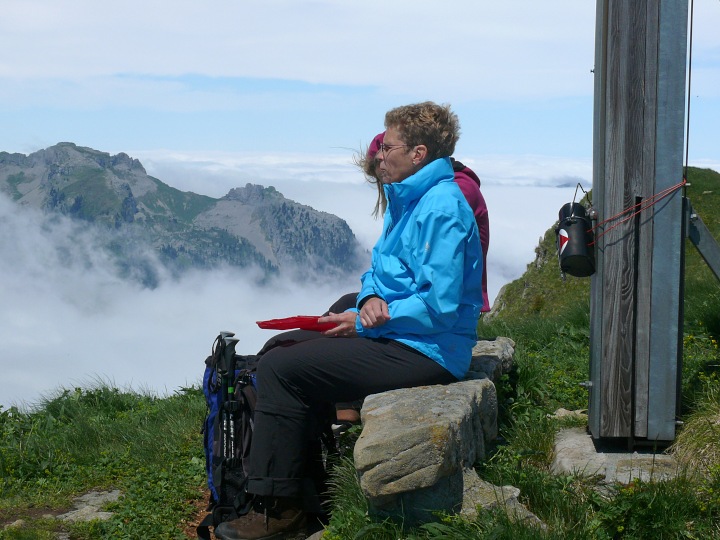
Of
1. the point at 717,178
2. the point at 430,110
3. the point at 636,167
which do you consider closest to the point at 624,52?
the point at 636,167

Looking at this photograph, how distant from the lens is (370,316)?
4.38m

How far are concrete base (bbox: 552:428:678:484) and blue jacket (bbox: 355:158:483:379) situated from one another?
2.65 ft

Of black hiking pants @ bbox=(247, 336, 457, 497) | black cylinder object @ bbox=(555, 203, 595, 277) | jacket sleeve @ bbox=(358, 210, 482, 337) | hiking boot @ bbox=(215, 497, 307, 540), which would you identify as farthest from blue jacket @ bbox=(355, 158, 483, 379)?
hiking boot @ bbox=(215, 497, 307, 540)

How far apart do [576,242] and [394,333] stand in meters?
1.20

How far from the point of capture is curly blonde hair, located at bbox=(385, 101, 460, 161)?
461 cm

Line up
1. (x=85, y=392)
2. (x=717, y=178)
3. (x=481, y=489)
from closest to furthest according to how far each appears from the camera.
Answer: (x=481, y=489)
(x=85, y=392)
(x=717, y=178)

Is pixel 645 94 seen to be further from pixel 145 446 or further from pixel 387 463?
pixel 145 446

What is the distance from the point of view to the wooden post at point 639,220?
453cm

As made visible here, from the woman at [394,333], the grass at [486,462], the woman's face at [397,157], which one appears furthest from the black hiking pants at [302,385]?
the woman's face at [397,157]

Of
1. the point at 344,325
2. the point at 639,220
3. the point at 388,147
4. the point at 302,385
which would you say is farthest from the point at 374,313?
the point at 639,220

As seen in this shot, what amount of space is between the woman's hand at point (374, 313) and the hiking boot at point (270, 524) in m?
1.05

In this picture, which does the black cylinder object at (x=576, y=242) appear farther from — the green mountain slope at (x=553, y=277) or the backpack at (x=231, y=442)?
the green mountain slope at (x=553, y=277)

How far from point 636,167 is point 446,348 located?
4.90ft

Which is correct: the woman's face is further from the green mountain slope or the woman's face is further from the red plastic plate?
the green mountain slope
